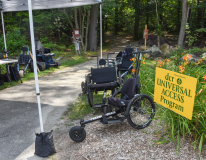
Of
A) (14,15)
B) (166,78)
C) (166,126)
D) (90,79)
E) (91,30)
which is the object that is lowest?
(166,126)

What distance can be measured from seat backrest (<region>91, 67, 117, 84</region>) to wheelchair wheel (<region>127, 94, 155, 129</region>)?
1.03 m

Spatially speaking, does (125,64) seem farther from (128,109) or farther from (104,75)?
(128,109)

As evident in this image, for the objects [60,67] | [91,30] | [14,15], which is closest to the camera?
[60,67]

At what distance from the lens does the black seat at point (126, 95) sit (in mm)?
3457

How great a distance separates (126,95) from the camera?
12.3 ft

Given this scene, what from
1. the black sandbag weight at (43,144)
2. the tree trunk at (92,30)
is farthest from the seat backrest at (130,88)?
the tree trunk at (92,30)

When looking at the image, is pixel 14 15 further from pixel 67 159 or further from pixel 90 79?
pixel 67 159

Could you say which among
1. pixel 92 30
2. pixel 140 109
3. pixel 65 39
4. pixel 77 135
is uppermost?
pixel 92 30

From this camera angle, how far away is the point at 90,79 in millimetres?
4910

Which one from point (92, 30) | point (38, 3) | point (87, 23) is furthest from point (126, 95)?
point (87, 23)

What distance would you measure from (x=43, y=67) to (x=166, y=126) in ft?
24.3

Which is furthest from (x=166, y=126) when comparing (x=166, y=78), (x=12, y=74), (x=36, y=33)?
(x=36, y=33)

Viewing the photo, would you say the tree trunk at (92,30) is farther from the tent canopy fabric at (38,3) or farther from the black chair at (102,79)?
the black chair at (102,79)

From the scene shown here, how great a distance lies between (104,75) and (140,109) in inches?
52.3
